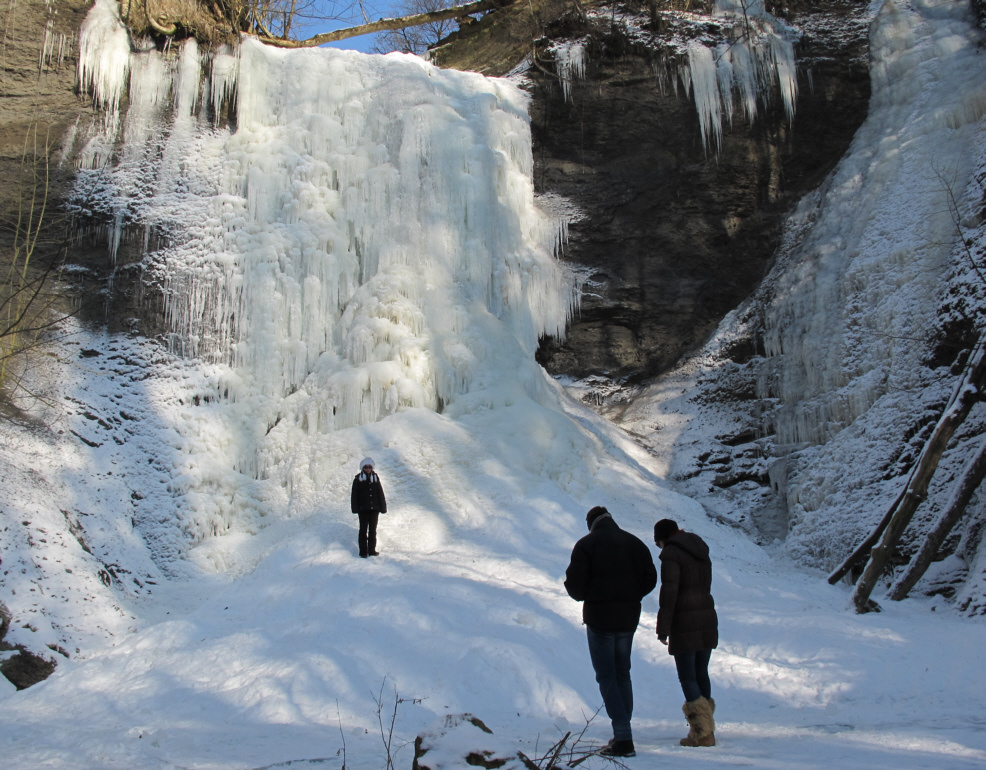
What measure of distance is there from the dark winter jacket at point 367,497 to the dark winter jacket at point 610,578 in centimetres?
436

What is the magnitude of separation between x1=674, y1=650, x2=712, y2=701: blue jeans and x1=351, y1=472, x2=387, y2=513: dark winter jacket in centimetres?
454

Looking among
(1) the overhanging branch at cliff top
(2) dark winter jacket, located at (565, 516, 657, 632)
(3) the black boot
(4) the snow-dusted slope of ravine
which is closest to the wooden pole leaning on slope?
(4) the snow-dusted slope of ravine

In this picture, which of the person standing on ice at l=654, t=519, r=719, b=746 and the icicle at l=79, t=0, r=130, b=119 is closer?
the person standing on ice at l=654, t=519, r=719, b=746

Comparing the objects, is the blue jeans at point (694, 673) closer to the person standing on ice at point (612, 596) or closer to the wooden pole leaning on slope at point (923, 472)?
the person standing on ice at point (612, 596)

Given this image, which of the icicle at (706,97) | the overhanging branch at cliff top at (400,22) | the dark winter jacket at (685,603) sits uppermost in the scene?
the overhanging branch at cliff top at (400,22)

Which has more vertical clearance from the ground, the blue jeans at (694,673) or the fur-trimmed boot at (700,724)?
the blue jeans at (694,673)

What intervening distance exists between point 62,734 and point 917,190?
13.4 m

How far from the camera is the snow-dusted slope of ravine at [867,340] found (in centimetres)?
1010

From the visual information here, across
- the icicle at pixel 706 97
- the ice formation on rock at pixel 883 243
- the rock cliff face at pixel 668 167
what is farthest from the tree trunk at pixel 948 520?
the icicle at pixel 706 97

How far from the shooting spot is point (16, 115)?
1176 cm

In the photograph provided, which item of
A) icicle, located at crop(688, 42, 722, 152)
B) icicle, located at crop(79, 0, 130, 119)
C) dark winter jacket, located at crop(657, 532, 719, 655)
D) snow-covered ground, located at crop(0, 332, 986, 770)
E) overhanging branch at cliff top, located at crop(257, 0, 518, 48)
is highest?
overhanging branch at cliff top, located at crop(257, 0, 518, 48)

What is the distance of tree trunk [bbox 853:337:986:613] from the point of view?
780cm

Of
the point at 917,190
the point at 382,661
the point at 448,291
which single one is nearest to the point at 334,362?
the point at 448,291

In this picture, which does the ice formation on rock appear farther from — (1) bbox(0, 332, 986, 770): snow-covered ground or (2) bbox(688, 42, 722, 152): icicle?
(1) bbox(0, 332, 986, 770): snow-covered ground
